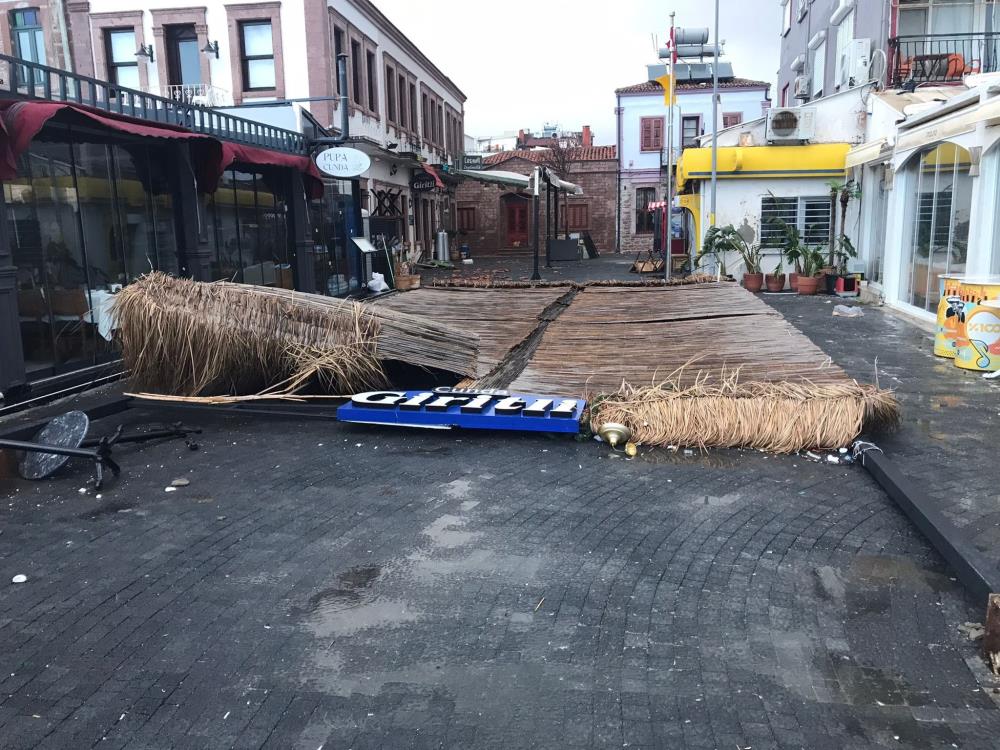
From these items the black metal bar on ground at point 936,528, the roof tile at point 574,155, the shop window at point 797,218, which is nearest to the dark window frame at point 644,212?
the roof tile at point 574,155

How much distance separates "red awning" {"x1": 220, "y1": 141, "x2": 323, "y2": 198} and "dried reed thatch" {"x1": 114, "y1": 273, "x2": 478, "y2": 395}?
437 centimetres

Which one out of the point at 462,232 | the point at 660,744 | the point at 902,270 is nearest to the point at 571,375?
the point at 660,744

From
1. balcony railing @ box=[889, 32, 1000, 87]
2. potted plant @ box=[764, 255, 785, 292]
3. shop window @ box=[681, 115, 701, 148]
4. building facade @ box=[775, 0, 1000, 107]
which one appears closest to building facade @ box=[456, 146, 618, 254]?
shop window @ box=[681, 115, 701, 148]

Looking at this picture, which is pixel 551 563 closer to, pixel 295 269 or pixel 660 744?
pixel 660 744

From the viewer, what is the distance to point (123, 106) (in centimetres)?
Answer: 935

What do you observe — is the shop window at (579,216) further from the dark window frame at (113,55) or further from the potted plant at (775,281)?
the potted plant at (775,281)

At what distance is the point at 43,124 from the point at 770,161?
15.2 metres

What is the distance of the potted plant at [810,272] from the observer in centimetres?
A: 1662

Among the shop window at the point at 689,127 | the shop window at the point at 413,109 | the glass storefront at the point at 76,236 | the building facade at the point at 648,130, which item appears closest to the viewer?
the glass storefront at the point at 76,236

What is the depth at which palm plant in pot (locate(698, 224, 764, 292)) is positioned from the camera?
17656 mm

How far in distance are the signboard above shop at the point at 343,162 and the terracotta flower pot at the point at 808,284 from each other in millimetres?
9150

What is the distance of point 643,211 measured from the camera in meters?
39.8

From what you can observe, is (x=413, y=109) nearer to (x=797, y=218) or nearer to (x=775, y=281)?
(x=797, y=218)

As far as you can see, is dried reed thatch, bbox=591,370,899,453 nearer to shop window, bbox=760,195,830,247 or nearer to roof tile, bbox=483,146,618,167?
shop window, bbox=760,195,830,247
